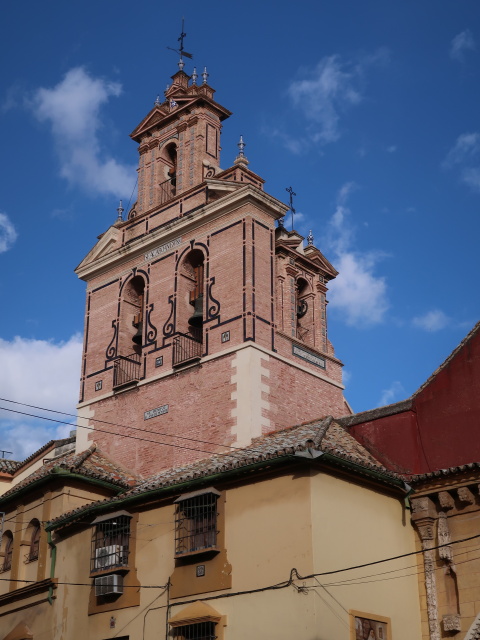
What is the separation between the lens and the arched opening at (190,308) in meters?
24.8

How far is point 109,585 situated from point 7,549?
5407 mm

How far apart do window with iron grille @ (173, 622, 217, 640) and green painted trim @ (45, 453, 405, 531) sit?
278cm

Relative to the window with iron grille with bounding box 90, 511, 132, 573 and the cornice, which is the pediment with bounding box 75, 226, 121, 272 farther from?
the window with iron grille with bounding box 90, 511, 132, 573

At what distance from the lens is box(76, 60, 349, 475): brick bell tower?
2341 centimetres

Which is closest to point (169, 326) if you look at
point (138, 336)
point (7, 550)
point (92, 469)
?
point (138, 336)

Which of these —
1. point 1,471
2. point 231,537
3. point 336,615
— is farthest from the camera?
point 1,471

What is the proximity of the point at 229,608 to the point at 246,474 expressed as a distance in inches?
102

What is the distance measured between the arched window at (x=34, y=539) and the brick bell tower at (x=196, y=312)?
110 inches

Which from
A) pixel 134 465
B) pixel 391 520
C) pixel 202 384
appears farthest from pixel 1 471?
pixel 391 520

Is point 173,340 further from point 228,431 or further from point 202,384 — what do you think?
point 228,431

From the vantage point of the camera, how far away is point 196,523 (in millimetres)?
19422

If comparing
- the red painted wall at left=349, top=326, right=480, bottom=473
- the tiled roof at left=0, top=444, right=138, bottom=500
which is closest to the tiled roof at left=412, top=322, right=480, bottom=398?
the red painted wall at left=349, top=326, right=480, bottom=473

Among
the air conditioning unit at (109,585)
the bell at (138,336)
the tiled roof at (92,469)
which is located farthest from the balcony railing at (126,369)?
the air conditioning unit at (109,585)

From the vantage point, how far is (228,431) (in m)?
22.6
